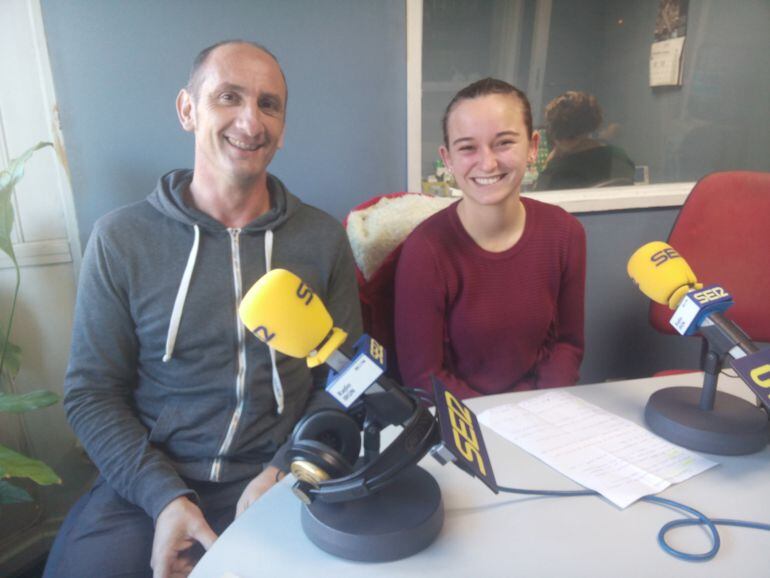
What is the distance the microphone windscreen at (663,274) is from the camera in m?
0.90

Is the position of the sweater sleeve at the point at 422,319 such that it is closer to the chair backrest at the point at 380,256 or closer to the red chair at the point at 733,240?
the chair backrest at the point at 380,256

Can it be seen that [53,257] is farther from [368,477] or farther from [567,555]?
[567,555]

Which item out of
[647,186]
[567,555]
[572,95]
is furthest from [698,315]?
[572,95]

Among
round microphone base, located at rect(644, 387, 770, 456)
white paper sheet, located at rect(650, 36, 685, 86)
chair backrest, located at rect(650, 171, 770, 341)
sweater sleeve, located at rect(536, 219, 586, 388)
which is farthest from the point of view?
white paper sheet, located at rect(650, 36, 685, 86)

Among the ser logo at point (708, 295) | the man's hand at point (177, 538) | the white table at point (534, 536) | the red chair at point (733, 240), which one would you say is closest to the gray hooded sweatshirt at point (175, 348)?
the man's hand at point (177, 538)

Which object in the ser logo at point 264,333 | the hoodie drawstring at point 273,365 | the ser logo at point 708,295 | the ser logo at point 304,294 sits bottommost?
the hoodie drawstring at point 273,365

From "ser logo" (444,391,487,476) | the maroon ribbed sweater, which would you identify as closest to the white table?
"ser logo" (444,391,487,476)

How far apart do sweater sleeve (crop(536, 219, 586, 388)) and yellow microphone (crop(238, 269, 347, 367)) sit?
936 mm

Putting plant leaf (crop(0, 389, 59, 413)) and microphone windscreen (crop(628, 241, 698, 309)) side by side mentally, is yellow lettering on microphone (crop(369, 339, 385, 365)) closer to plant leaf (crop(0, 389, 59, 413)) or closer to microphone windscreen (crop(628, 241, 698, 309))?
microphone windscreen (crop(628, 241, 698, 309))

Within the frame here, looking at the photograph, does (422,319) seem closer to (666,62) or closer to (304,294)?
(304,294)

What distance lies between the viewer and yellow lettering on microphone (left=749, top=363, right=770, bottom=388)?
0.75 meters

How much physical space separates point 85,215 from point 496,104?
1167mm

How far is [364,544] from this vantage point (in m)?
0.65

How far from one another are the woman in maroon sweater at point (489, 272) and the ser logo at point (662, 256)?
1.54 feet
